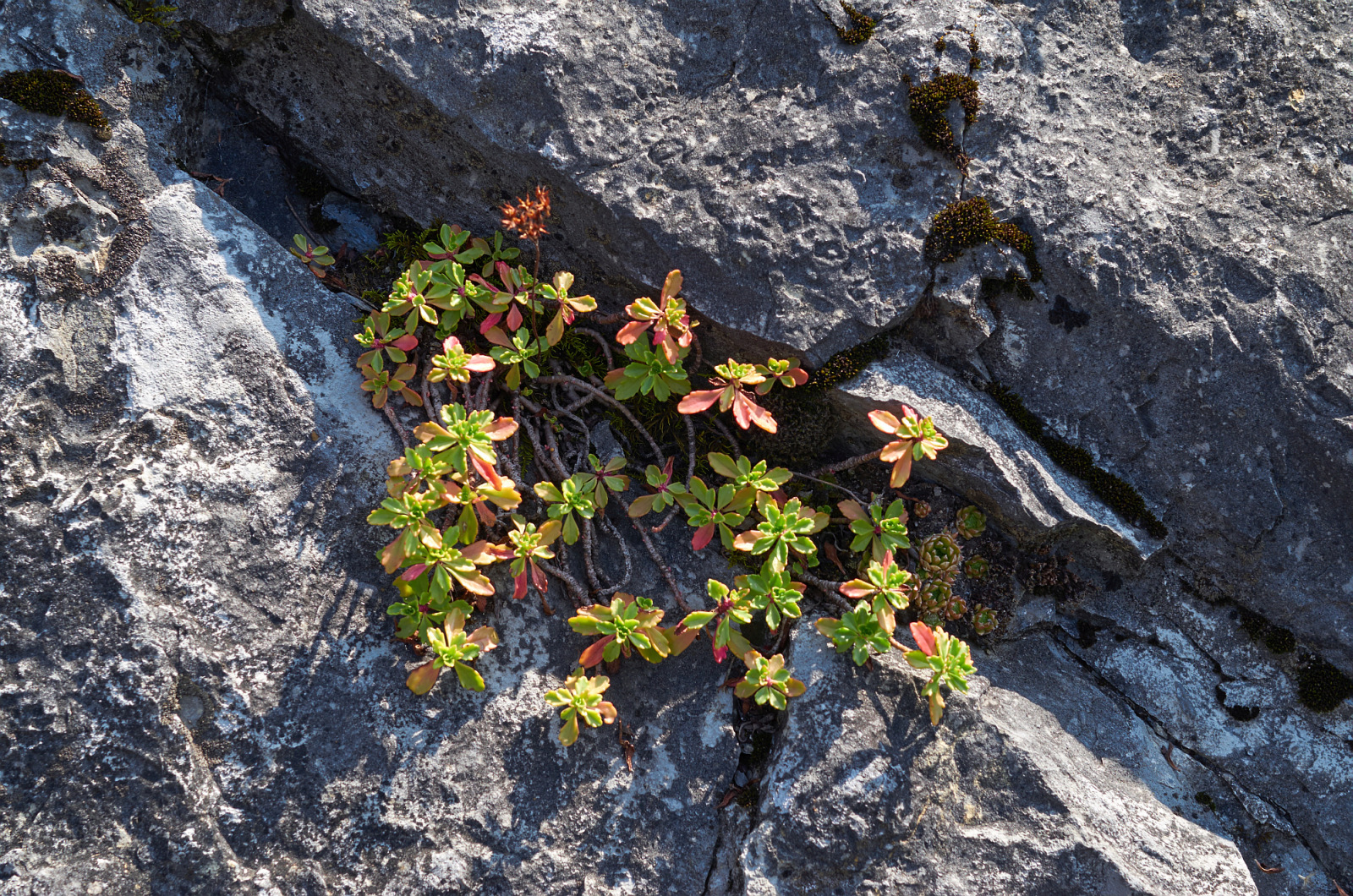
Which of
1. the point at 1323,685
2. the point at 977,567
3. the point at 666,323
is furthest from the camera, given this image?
the point at 977,567

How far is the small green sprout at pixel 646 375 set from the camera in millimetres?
3508

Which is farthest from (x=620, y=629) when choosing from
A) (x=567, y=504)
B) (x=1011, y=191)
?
(x=1011, y=191)

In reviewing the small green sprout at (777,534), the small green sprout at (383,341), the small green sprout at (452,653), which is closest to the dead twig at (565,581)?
the small green sprout at (452,653)

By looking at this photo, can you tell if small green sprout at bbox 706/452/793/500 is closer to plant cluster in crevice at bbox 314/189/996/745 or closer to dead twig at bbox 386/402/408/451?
plant cluster in crevice at bbox 314/189/996/745

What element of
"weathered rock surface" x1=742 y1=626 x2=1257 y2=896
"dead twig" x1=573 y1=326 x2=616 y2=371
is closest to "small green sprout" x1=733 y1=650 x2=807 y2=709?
"weathered rock surface" x1=742 y1=626 x2=1257 y2=896

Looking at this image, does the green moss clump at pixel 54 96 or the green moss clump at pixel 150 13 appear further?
the green moss clump at pixel 150 13

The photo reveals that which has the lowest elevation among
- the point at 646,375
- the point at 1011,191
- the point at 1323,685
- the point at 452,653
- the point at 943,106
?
the point at 452,653

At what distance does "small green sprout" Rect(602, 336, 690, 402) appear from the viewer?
351 cm

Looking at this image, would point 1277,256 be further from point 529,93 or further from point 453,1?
point 453,1

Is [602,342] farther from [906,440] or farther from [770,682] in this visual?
[770,682]

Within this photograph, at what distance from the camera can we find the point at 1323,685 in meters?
3.64

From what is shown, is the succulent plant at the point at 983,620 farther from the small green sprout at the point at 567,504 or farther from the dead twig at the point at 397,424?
the dead twig at the point at 397,424

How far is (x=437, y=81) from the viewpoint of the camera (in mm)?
3479

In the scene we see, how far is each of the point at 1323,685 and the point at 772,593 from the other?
9.06 ft
